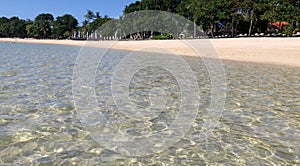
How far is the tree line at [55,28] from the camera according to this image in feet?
380

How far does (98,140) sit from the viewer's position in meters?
6.02

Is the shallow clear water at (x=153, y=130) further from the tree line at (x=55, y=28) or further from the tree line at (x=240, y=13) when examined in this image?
the tree line at (x=55, y=28)

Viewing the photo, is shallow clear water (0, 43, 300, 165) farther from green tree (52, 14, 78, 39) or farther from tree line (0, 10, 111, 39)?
green tree (52, 14, 78, 39)

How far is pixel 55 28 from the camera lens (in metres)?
133

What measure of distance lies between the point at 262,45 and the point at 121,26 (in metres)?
57.1

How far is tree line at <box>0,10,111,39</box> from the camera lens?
380 ft

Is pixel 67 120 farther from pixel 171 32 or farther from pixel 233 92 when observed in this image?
pixel 171 32

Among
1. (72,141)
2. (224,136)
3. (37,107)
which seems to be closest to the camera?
(72,141)

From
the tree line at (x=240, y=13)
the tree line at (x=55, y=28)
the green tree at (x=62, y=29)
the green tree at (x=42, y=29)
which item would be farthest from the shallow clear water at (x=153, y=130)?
the green tree at (x=42, y=29)

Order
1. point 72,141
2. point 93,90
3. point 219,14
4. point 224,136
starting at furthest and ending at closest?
point 219,14 → point 93,90 → point 224,136 → point 72,141

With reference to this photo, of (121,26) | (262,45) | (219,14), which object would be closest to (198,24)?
(219,14)

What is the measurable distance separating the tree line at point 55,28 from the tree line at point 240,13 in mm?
33708

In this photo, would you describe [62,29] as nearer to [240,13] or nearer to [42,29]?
[42,29]

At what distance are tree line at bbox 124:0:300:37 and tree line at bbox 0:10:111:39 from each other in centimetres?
3371
